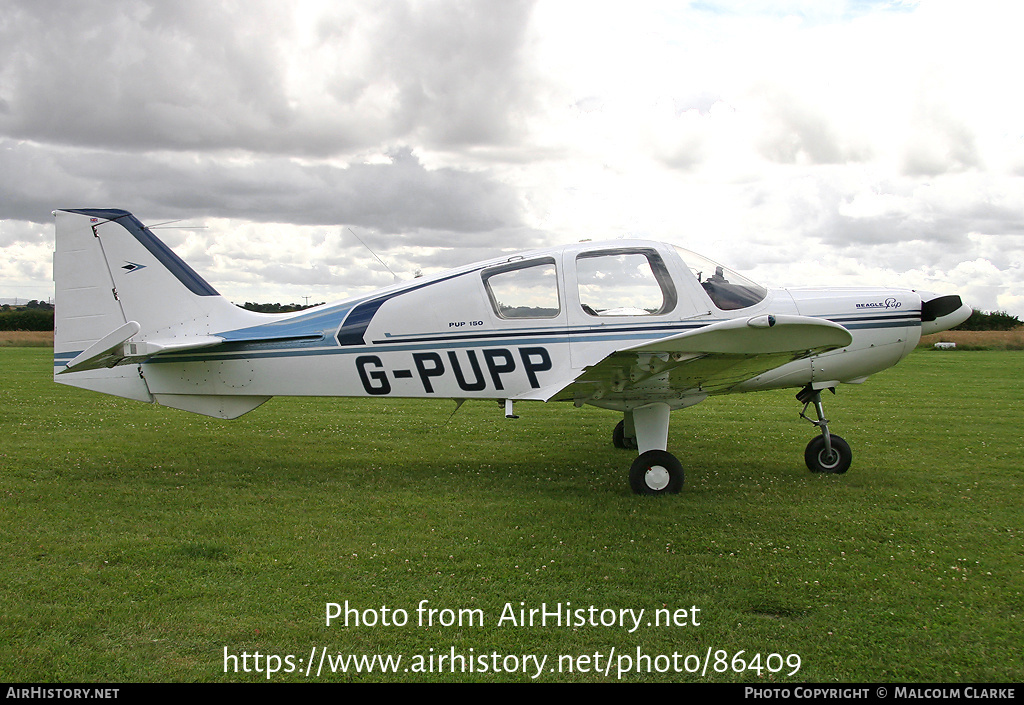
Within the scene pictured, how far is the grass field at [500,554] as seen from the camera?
139 inches

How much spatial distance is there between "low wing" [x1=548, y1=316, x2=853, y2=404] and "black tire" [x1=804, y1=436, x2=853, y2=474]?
4.84ft

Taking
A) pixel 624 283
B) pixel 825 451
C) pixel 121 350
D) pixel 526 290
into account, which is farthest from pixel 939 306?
pixel 121 350

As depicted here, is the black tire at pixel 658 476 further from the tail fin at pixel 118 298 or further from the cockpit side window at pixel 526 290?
the tail fin at pixel 118 298

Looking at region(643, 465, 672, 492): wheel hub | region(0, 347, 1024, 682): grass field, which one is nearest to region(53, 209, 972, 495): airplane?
region(643, 465, 672, 492): wheel hub

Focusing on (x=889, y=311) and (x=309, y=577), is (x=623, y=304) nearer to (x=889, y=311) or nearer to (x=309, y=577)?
(x=889, y=311)

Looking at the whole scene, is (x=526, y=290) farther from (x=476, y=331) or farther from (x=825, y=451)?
(x=825, y=451)

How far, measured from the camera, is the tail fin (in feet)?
23.6

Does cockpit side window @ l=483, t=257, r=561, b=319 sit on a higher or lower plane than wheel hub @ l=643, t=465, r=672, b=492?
higher

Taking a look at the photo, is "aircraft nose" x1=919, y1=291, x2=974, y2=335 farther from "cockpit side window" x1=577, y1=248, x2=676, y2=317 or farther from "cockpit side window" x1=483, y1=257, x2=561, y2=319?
"cockpit side window" x1=483, y1=257, x2=561, y2=319

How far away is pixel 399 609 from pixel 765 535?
9.94 ft

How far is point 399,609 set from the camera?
398cm

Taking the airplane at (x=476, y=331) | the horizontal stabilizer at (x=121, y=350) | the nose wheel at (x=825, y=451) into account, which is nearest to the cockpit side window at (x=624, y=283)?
the airplane at (x=476, y=331)

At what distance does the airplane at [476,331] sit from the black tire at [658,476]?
0.01 m
